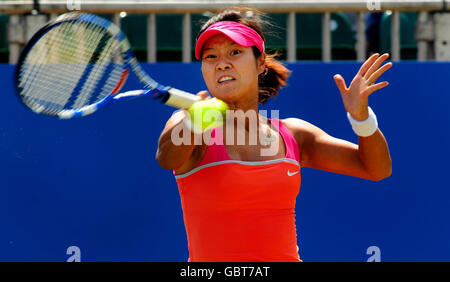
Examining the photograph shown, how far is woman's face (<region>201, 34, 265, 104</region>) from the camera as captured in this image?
7.06 feet

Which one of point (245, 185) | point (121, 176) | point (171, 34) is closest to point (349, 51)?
point (171, 34)

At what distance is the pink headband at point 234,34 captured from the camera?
2160mm

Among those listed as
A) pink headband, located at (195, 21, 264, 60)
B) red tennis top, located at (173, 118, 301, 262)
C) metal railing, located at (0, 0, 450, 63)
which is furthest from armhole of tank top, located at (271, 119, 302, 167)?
metal railing, located at (0, 0, 450, 63)

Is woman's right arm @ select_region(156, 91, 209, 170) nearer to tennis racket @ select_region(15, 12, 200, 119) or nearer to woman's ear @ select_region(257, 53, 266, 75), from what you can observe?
tennis racket @ select_region(15, 12, 200, 119)

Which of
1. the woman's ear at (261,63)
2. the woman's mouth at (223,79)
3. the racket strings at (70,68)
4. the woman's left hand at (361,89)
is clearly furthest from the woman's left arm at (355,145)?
the racket strings at (70,68)

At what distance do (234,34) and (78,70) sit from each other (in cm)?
72

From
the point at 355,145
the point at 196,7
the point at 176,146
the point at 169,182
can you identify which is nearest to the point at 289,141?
the point at 355,145

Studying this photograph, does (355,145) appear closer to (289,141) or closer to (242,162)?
(289,141)

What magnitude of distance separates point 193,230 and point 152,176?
3.77ft

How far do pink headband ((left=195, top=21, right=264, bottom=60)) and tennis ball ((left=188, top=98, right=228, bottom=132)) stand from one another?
34 cm

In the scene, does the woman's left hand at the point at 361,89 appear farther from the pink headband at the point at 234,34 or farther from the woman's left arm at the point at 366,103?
the pink headband at the point at 234,34

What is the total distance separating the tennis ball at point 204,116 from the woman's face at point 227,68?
0.25 meters

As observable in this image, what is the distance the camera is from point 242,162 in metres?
2.12
